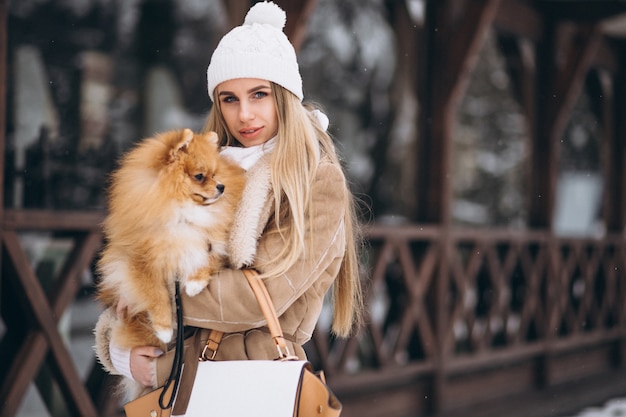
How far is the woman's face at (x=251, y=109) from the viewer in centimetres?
226

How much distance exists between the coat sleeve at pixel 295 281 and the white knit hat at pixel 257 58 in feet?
0.89

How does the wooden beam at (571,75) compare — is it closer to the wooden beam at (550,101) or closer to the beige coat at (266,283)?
the wooden beam at (550,101)

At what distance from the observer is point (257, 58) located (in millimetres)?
2254

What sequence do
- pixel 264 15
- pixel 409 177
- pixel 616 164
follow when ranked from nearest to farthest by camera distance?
pixel 264 15
pixel 409 177
pixel 616 164

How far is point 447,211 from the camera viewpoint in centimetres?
642

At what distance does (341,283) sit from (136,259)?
637 millimetres

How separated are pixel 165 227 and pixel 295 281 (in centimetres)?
35

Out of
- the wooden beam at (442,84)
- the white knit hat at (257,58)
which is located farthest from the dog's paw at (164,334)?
the wooden beam at (442,84)

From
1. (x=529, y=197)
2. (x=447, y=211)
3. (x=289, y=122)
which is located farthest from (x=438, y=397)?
(x=289, y=122)

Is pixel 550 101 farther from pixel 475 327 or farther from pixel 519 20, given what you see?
pixel 475 327

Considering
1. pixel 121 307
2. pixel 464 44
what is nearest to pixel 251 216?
pixel 121 307

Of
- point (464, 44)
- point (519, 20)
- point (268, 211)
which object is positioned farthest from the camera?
point (519, 20)

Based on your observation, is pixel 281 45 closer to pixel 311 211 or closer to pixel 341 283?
pixel 311 211

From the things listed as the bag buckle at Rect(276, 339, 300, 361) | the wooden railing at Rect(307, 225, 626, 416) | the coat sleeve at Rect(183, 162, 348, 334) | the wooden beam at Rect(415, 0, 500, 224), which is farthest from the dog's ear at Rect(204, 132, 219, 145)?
the wooden beam at Rect(415, 0, 500, 224)
